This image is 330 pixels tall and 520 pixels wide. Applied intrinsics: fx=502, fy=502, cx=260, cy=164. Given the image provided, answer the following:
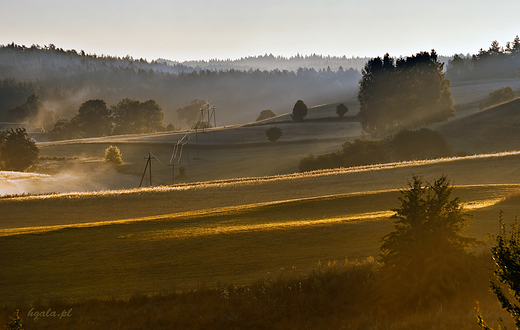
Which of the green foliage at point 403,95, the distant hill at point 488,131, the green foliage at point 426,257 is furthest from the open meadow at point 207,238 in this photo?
the green foliage at point 403,95

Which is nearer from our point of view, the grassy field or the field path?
the grassy field

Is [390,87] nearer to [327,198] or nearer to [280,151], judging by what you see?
[280,151]

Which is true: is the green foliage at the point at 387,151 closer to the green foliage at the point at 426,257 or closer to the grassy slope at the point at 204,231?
the grassy slope at the point at 204,231

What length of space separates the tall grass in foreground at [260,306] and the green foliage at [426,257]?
0.49m

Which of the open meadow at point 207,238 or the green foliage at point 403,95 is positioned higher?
the green foliage at point 403,95

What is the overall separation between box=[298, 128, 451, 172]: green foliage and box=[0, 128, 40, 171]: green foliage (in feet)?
157

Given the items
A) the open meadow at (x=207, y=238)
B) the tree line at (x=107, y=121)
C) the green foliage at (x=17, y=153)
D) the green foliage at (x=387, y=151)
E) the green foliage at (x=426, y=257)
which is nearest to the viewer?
the green foliage at (x=426, y=257)

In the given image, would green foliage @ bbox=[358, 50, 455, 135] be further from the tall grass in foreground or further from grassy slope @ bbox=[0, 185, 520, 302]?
the tall grass in foreground

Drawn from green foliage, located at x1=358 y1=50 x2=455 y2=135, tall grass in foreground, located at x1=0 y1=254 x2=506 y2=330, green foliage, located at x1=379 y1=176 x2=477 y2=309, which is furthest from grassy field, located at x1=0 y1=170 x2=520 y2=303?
green foliage, located at x1=358 y1=50 x2=455 y2=135

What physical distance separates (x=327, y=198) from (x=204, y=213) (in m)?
7.08

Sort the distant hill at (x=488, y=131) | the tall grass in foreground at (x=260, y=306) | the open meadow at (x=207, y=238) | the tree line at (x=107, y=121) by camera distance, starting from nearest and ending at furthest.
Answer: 1. the tall grass in foreground at (x=260, y=306)
2. the open meadow at (x=207, y=238)
3. the distant hill at (x=488, y=131)
4. the tree line at (x=107, y=121)

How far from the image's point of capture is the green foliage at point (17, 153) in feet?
283

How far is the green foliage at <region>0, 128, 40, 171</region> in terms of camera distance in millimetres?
86188

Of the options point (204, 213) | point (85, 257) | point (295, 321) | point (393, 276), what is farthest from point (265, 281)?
point (204, 213)
